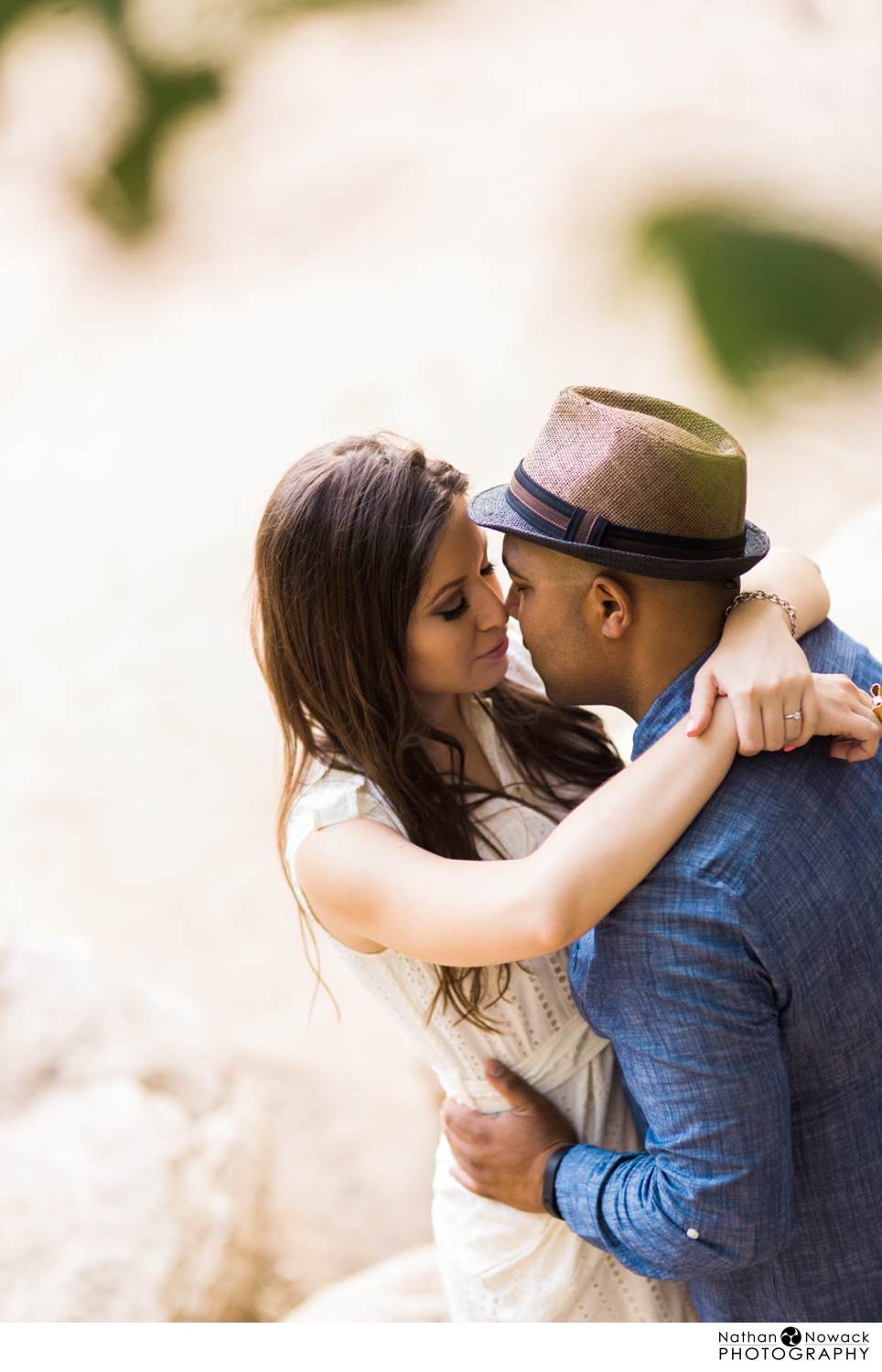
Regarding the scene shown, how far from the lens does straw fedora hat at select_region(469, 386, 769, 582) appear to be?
1.17m

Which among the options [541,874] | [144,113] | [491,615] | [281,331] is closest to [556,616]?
[491,615]

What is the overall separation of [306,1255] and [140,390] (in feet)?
17.7

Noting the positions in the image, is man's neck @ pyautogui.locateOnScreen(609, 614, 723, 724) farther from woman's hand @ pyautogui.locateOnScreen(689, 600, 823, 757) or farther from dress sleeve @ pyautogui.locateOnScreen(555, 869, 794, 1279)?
dress sleeve @ pyautogui.locateOnScreen(555, 869, 794, 1279)

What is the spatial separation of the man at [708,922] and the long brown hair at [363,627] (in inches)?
4.7

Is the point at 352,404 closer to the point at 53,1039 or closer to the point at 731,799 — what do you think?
the point at 53,1039

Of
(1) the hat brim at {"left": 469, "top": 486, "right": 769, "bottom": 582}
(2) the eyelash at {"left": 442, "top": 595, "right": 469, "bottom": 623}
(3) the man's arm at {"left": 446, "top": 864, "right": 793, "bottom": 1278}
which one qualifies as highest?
(1) the hat brim at {"left": 469, "top": 486, "right": 769, "bottom": 582}

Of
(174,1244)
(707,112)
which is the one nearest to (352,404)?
(707,112)

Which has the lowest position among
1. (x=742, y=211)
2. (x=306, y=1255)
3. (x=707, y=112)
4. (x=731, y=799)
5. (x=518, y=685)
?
(x=306, y=1255)

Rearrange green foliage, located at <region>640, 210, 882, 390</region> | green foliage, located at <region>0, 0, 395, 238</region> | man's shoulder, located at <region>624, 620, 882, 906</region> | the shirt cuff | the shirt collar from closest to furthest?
man's shoulder, located at <region>624, 620, 882, 906</region>
the shirt collar
the shirt cuff
green foliage, located at <region>640, 210, 882, 390</region>
green foliage, located at <region>0, 0, 395, 238</region>

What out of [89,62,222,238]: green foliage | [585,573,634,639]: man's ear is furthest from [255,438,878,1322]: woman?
[89,62,222,238]: green foliage

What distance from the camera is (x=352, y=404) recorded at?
6.93m

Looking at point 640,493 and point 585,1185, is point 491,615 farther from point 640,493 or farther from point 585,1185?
point 585,1185

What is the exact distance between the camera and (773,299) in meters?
5.97

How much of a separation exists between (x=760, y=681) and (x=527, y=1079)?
2.23 ft
